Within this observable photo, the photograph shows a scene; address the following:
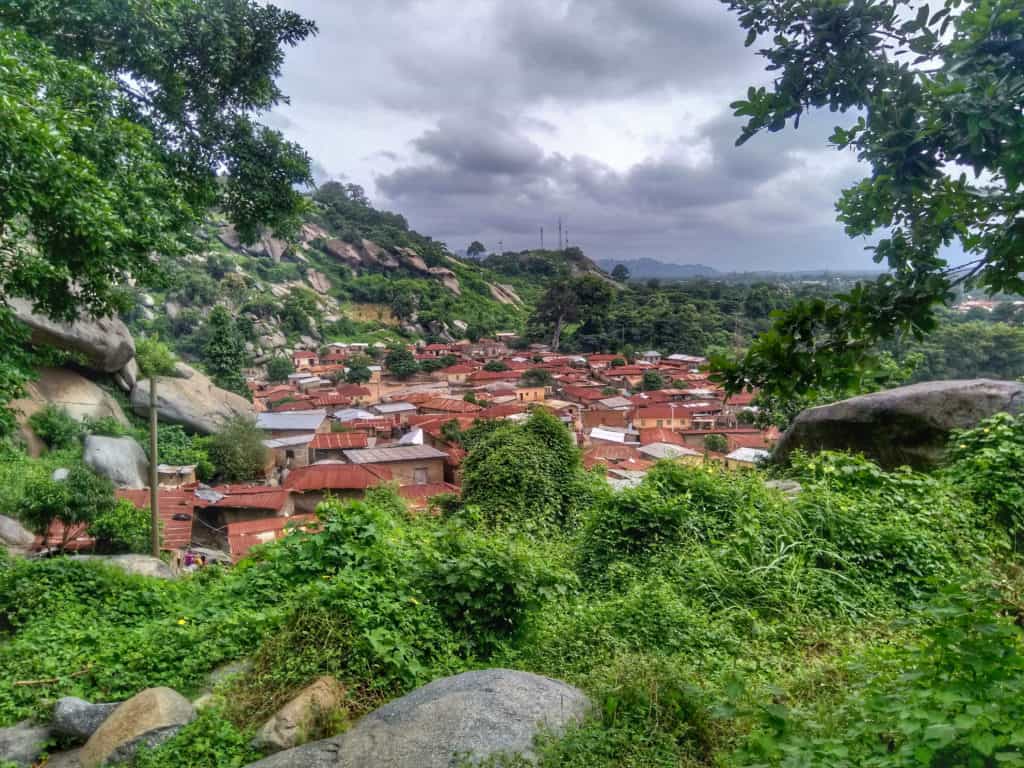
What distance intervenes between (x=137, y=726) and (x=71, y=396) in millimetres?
18657

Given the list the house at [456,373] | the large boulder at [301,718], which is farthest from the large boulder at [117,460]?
the house at [456,373]

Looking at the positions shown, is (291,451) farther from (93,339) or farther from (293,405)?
(293,405)

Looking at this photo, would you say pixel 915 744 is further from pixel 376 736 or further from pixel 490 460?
pixel 490 460

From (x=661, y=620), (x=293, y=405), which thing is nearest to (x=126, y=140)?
(x=661, y=620)

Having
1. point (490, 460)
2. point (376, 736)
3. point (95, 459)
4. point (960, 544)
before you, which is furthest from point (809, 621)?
point (95, 459)

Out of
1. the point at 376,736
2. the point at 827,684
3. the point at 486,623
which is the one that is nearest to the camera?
the point at 376,736

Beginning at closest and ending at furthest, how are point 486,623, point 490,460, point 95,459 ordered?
point 486,623
point 490,460
point 95,459

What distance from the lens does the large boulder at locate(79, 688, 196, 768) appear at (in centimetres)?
335

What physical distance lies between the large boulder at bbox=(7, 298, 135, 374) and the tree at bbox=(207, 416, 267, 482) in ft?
13.0

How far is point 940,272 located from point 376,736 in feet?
10.2

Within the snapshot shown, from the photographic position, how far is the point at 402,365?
47.2m

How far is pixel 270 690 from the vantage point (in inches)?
144

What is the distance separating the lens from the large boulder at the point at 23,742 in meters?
3.61

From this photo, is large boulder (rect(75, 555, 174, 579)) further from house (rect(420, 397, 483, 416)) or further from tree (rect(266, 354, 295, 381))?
tree (rect(266, 354, 295, 381))
